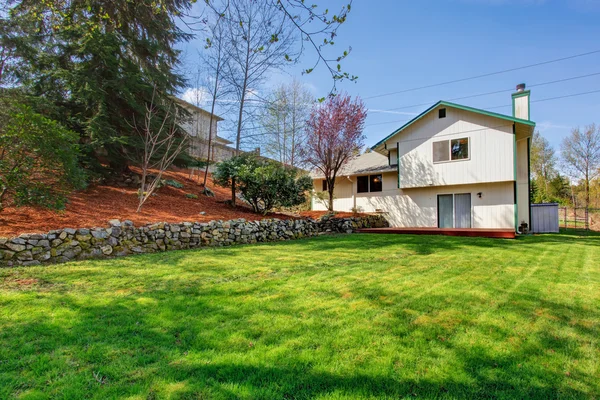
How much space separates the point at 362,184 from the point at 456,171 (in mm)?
4923

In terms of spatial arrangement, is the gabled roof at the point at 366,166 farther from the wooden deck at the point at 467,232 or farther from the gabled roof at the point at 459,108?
the wooden deck at the point at 467,232

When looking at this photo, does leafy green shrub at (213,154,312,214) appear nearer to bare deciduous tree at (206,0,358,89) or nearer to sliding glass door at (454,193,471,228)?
bare deciduous tree at (206,0,358,89)

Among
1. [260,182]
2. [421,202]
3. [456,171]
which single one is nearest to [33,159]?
[260,182]

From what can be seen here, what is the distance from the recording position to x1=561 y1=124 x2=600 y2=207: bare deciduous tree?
78.6ft

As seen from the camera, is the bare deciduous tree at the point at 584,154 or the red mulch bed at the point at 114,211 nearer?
the red mulch bed at the point at 114,211

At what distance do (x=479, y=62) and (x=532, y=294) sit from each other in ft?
52.1

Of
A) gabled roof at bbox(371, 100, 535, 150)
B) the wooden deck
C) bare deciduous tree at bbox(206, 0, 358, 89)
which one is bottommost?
the wooden deck

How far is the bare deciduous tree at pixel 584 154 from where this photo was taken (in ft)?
78.6

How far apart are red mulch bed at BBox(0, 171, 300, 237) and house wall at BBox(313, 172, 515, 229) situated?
23.8 ft

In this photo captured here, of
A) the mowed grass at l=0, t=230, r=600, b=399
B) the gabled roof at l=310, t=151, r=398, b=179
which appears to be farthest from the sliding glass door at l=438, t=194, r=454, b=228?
the mowed grass at l=0, t=230, r=600, b=399

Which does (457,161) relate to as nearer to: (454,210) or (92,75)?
(454,210)

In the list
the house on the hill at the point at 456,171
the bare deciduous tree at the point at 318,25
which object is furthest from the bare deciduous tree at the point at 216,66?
the bare deciduous tree at the point at 318,25

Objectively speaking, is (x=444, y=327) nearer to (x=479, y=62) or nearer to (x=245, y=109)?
(x=245, y=109)

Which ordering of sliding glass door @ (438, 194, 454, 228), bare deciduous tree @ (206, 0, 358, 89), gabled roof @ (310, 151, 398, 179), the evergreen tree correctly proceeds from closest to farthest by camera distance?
1. bare deciduous tree @ (206, 0, 358, 89)
2. the evergreen tree
3. sliding glass door @ (438, 194, 454, 228)
4. gabled roof @ (310, 151, 398, 179)
